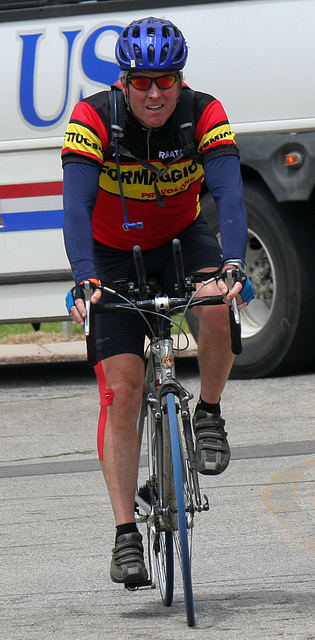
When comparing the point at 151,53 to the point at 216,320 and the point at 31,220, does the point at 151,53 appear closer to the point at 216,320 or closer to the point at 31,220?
the point at 216,320

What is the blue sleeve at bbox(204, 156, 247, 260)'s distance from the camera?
435 centimetres

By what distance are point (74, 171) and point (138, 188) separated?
13.0 inches

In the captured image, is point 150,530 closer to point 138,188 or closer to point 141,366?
point 141,366

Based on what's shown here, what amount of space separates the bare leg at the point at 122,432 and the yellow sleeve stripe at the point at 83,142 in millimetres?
732

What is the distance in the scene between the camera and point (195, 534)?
5.48 m

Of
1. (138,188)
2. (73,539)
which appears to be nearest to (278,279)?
(73,539)

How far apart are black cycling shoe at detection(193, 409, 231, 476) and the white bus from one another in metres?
3.77

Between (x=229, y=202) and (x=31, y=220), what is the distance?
4.53 meters

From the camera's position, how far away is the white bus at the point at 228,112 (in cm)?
840

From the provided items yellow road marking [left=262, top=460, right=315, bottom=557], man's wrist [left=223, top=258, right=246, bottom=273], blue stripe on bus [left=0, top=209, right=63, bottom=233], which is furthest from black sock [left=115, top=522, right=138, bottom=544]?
blue stripe on bus [left=0, top=209, right=63, bottom=233]

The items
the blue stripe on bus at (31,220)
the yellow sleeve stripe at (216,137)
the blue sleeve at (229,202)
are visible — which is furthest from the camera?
the blue stripe on bus at (31,220)

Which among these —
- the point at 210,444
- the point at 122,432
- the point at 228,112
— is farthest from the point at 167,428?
the point at 228,112

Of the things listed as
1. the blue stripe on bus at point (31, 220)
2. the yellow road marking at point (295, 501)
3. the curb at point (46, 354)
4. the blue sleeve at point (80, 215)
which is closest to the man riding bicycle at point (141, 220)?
the blue sleeve at point (80, 215)

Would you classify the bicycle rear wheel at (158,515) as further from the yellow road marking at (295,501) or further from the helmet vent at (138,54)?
the helmet vent at (138,54)
